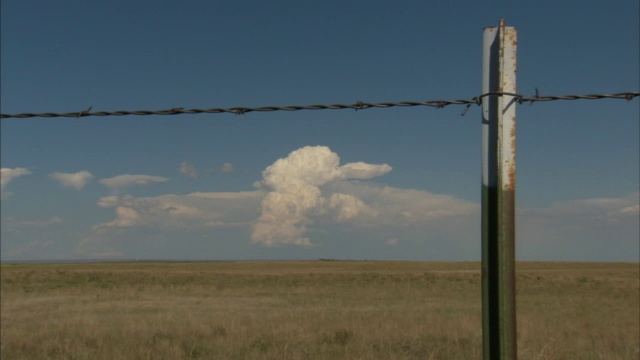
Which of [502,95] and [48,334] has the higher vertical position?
[502,95]

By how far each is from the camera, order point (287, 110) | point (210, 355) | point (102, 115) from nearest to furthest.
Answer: point (287, 110) < point (102, 115) < point (210, 355)

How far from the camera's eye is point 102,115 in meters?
4.23

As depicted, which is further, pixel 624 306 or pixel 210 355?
pixel 624 306

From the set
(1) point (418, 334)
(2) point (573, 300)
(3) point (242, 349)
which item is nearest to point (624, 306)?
(2) point (573, 300)

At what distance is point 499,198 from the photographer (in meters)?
3.29

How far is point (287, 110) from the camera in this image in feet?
12.8

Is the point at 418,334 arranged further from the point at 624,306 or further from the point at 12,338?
the point at 624,306

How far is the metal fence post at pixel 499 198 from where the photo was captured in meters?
3.31

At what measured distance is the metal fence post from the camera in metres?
3.31

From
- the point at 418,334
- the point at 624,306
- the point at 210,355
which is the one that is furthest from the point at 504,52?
the point at 624,306

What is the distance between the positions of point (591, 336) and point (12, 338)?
11729 mm

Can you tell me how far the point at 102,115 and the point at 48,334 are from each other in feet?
33.4

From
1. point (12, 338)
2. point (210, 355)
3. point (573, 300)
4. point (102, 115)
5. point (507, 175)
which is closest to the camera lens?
point (507, 175)

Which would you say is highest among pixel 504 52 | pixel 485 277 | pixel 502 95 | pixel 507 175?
pixel 504 52
